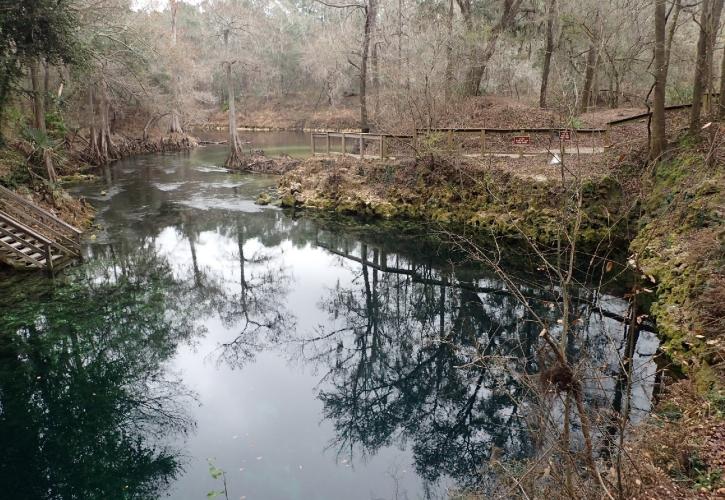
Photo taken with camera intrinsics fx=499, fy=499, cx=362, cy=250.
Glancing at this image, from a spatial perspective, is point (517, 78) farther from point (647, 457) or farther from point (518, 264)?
point (647, 457)

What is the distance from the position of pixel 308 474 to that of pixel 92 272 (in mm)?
10224

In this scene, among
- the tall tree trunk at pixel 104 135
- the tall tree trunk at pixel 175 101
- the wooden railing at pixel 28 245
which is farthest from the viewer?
the tall tree trunk at pixel 175 101

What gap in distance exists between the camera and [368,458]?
7.48 m

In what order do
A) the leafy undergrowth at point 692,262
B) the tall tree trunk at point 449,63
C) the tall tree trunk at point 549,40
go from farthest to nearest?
the tall tree trunk at point 449,63
the tall tree trunk at point 549,40
the leafy undergrowth at point 692,262

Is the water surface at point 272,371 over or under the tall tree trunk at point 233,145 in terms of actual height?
under

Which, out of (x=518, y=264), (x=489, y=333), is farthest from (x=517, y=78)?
(x=489, y=333)

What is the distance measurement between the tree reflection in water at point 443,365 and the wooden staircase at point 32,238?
7937mm

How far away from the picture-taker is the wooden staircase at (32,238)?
13.5m

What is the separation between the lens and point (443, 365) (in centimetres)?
995

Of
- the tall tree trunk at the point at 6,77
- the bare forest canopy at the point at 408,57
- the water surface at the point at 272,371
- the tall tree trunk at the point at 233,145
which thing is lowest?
the water surface at the point at 272,371

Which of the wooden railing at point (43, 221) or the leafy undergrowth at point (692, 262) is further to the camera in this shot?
the wooden railing at point (43, 221)

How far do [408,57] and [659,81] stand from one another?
12.4m

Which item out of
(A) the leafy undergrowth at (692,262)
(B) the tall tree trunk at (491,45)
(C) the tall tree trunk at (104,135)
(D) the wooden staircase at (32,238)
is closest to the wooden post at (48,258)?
(D) the wooden staircase at (32,238)

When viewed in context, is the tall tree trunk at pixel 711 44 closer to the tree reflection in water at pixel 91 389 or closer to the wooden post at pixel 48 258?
the tree reflection in water at pixel 91 389
